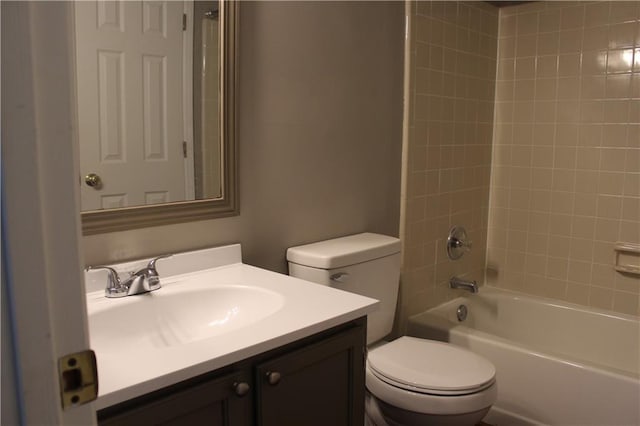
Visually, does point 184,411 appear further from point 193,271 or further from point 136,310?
point 193,271

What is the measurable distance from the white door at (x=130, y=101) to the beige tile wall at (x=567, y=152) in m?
1.94

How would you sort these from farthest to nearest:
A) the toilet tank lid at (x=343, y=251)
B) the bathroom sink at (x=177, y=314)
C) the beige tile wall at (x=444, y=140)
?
the beige tile wall at (x=444, y=140)
the toilet tank lid at (x=343, y=251)
the bathroom sink at (x=177, y=314)

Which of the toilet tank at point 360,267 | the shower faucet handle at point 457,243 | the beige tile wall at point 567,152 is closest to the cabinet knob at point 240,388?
the toilet tank at point 360,267

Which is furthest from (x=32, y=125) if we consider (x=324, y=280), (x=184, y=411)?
(x=324, y=280)

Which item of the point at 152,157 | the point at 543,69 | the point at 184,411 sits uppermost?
the point at 543,69

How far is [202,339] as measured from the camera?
115cm

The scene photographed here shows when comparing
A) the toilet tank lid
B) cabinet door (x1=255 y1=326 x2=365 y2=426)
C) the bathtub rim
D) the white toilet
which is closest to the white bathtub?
the bathtub rim

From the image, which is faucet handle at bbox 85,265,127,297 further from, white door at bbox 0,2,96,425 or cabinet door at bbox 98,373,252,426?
white door at bbox 0,2,96,425

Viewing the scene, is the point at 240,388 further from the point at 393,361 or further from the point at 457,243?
the point at 457,243

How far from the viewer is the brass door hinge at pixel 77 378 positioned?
555 millimetres

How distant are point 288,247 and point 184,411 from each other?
37.5 inches

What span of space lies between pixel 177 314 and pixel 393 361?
0.80 m

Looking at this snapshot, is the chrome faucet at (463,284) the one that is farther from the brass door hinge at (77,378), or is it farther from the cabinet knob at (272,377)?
the brass door hinge at (77,378)

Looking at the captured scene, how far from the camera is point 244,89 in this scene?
68.8 inches
